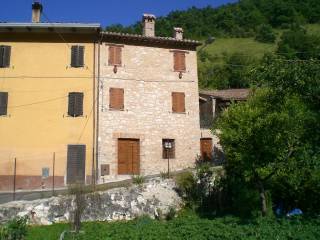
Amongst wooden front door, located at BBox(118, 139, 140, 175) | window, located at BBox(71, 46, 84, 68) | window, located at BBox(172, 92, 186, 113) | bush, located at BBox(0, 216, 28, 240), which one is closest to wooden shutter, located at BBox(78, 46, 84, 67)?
window, located at BBox(71, 46, 84, 68)

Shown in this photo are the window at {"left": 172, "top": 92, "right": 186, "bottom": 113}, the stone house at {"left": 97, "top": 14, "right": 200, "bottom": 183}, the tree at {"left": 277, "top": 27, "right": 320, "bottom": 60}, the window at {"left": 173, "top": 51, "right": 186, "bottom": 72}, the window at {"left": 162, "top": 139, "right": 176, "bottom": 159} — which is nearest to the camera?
the stone house at {"left": 97, "top": 14, "right": 200, "bottom": 183}

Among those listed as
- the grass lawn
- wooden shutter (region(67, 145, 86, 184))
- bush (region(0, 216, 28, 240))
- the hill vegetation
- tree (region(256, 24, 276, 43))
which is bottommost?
the grass lawn

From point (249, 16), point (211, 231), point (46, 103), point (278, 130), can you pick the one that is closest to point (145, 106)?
point (46, 103)

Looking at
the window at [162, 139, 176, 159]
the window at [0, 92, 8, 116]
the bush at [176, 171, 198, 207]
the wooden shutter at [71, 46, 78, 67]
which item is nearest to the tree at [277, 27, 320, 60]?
the window at [162, 139, 176, 159]

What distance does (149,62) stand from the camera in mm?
25312

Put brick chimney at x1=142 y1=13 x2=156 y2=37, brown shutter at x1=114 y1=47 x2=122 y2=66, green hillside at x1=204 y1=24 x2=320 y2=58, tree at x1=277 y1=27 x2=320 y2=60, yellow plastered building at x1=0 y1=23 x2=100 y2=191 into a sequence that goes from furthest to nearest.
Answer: green hillside at x1=204 y1=24 x2=320 y2=58, tree at x1=277 y1=27 x2=320 y2=60, brick chimney at x1=142 y1=13 x2=156 y2=37, brown shutter at x1=114 y1=47 x2=122 y2=66, yellow plastered building at x1=0 y1=23 x2=100 y2=191

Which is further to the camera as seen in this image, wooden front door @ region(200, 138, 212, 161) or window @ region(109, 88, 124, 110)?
wooden front door @ region(200, 138, 212, 161)

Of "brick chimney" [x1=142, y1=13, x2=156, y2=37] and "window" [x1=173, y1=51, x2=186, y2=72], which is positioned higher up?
"brick chimney" [x1=142, y1=13, x2=156, y2=37]

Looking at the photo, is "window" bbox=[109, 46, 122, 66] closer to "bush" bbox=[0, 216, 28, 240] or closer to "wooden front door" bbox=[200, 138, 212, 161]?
"wooden front door" bbox=[200, 138, 212, 161]

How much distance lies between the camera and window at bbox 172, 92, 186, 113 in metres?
25.3

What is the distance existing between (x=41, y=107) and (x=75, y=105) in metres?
1.89

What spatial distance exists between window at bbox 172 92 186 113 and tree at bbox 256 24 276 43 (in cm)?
5262

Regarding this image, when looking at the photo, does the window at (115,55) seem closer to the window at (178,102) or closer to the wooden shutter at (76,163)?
the window at (178,102)

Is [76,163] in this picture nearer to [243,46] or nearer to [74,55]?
[74,55]
